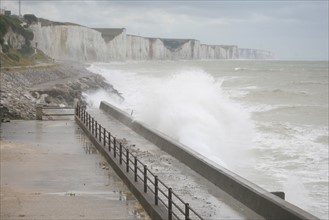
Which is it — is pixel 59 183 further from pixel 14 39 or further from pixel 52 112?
pixel 14 39

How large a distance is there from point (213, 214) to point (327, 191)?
6116 millimetres

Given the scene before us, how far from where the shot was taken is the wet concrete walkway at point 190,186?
8.34 metres

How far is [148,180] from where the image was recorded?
10289 millimetres

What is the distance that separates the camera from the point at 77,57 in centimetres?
14788

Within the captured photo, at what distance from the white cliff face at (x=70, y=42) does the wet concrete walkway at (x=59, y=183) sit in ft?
309

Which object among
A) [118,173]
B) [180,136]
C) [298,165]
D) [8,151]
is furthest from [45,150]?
[298,165]

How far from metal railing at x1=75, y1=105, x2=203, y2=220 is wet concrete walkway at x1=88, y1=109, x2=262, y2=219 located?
201 millimetres

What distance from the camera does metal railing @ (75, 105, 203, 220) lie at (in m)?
7.37

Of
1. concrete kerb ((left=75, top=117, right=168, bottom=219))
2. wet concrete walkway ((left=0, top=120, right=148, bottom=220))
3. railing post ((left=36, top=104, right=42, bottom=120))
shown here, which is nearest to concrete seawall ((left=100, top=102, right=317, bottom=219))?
concrete kerb ((left=75, top=117, right=168, bottom=219))

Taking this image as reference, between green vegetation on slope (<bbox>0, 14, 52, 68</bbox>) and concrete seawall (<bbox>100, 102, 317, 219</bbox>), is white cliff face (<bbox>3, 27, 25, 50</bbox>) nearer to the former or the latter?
green vegetation on slope (<bbox>0, 14, 52, 68</bbox>)

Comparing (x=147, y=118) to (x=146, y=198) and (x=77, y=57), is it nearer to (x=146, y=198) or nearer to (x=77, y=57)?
(x=146, y=198)

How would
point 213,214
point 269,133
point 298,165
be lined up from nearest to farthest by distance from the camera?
point 213,214 → point 298,165 → point 269,133

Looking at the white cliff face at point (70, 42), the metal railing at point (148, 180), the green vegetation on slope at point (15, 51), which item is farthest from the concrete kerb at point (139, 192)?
the white cliff face at point (70, 42)

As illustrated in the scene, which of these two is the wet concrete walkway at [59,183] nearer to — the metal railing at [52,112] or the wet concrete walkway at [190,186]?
the wet concrete walkway at [190,186]
